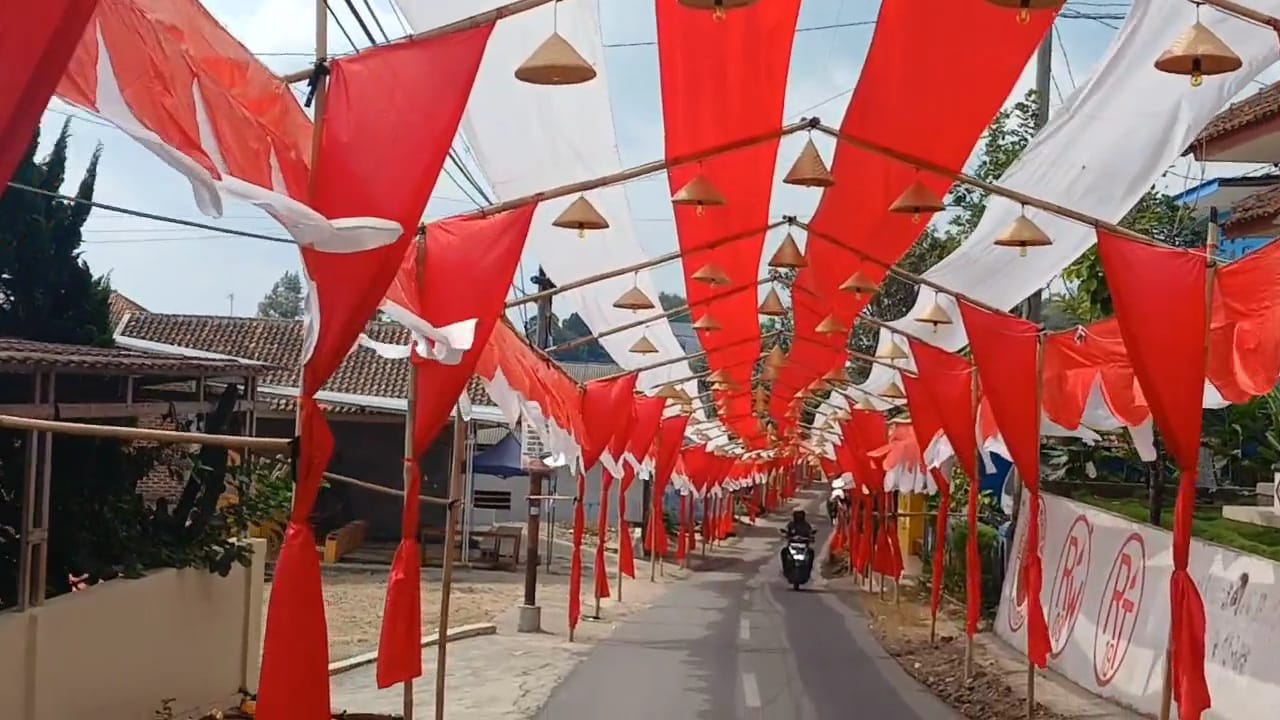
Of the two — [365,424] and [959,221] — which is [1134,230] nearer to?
[959,221]

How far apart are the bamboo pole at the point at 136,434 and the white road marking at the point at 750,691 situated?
6864 millimetres

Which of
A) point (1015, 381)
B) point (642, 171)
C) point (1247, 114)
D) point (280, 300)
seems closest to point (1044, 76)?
point (1247, 114)

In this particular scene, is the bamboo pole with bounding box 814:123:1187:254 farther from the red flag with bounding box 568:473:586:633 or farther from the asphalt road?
the red flag with bounding box 568:473:586:633

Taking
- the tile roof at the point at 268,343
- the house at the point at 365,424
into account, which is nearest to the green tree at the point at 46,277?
the house at the point at 365,424

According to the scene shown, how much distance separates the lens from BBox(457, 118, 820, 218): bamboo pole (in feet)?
25.0

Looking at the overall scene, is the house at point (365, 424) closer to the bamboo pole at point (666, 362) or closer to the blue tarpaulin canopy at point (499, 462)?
the blue tarpaulin canopy at point (499, 462)

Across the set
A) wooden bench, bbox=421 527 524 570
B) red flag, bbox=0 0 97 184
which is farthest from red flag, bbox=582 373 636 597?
red flag, bbox=0 0 97 184

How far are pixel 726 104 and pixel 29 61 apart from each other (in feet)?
17.5

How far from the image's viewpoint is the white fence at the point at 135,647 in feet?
22.1

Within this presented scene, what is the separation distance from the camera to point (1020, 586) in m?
15.1

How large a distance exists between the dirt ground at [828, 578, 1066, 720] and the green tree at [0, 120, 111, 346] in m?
8.36

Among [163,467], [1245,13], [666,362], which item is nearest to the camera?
[1245,13]

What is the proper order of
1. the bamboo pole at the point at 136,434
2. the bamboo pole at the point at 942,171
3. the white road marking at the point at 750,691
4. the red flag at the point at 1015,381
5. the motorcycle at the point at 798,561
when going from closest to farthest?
the bamboo pole at the point at 136,434 < the bamboo pole at the point at 942,171 < the red flag at the point at 1015,381 < the white road marking at the point at 750,691 < the motorcycle at the point at 798,561

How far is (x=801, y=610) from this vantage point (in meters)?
21.0
